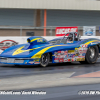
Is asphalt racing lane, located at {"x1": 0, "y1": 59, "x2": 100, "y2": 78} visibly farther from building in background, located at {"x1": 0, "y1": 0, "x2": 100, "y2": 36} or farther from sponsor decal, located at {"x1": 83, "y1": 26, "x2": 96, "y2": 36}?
building in background, located at {"x1": 0, "y1": 0, "x2": 100, "y2": 36}

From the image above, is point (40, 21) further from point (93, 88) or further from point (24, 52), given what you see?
point (93, 88)

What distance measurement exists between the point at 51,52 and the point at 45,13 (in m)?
17.9

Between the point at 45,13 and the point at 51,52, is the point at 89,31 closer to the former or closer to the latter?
the point at 45,13

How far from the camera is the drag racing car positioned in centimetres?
1008

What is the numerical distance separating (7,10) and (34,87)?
21.9 meters

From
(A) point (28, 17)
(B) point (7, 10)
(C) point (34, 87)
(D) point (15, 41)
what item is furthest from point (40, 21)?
(C) point (34, 87)

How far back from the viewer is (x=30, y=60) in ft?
33.0

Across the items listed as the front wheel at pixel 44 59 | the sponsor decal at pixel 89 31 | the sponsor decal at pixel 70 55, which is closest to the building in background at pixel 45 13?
the sponsor decal at pixel 89 31

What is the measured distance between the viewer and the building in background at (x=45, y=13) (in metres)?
26.6

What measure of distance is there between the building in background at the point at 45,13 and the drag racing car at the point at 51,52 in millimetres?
14793

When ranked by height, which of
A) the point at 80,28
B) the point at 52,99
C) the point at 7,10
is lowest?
the point at 52,99

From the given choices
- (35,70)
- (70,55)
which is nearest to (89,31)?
(70,55)

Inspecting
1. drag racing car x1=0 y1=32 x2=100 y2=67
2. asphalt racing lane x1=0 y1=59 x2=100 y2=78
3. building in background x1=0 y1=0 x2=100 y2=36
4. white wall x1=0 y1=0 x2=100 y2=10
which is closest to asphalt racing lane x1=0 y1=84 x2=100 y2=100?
asphalt racing lane x1=0 y1=59 x2=100 y2=78

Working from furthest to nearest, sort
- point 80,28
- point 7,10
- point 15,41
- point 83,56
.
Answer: point 7,10, point 80,28, point 15,41, point 83,56
